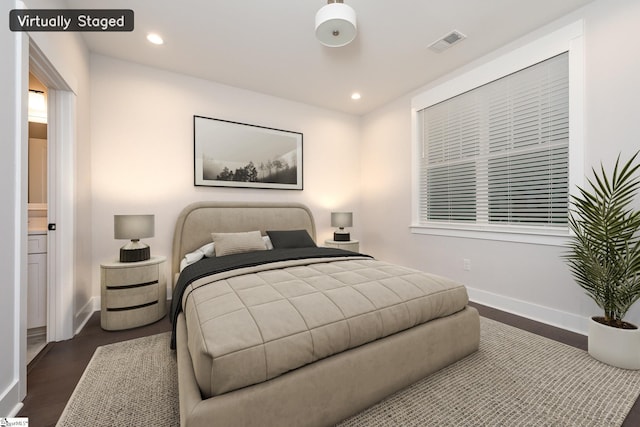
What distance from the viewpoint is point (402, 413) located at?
1.35 m

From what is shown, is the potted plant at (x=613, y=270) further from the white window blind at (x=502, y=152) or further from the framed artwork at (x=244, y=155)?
the framed artwork at (x=244, y=155)

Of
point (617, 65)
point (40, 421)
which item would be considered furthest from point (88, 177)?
point (617, 65)

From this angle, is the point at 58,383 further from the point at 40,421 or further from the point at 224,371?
the point at 224,371

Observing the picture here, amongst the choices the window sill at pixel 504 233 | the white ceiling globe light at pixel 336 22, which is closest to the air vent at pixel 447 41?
the white ceiling globe light at pixel 336 22

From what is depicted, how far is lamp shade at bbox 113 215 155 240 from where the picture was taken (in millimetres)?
2451

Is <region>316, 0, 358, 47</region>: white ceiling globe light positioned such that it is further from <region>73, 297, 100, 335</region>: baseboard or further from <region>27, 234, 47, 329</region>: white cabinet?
<region>73, 297, 100, 335</region>: baseboard

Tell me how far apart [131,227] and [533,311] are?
4.06 m

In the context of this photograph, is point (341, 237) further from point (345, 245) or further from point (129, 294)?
point (129, 294)

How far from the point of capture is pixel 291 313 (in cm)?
133

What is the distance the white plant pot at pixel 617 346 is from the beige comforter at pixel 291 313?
3.15 feet

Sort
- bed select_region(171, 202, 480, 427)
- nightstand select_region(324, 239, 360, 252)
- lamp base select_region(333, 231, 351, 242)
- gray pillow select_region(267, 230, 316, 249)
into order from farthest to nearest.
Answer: lamp base select_region(333, 231, 351, 242)
nightstand select_region(324, 239, 360, 252)
gray pillow select_region(267, 230, 316, 249)
bed select_region(171, 202, 480, 427)

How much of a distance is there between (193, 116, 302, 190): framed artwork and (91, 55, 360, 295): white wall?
4.0 inches

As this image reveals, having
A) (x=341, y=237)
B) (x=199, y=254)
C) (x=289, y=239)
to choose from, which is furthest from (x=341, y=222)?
(x=199, y=254)

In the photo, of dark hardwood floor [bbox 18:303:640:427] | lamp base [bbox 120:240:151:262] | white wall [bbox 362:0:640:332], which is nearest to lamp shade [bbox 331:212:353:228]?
white wall [bbox 362:0:640:332]
